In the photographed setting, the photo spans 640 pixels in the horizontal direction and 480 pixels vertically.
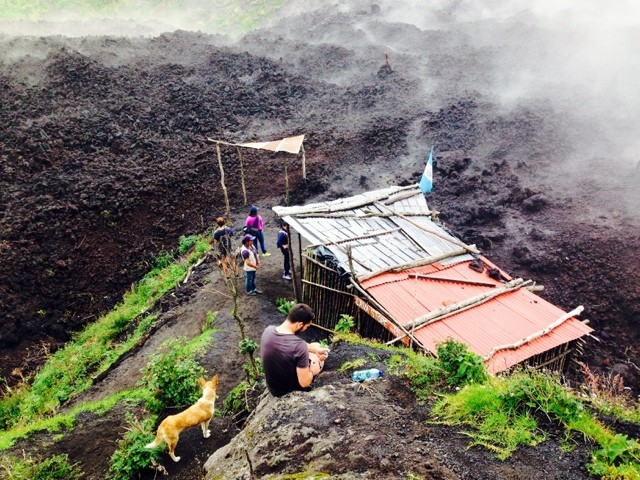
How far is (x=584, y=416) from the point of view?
4.20 metres

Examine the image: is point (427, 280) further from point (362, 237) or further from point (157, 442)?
point (157, 442)

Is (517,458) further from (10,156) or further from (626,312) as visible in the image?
(10,156)

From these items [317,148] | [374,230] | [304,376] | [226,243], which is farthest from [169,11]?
[304,376]

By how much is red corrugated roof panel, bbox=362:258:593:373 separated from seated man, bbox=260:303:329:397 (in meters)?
2.37

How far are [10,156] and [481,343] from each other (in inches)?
539

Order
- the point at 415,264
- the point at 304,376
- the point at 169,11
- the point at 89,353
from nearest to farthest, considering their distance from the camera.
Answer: the point at 304,376 → the point at 415,264 → the point at 89,353 → the point at 169,11

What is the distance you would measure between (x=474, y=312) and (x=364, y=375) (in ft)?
9.35

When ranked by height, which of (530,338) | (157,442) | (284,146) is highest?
(284,146)

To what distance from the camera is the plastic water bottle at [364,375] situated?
16.9ft

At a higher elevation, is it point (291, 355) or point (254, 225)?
point (291, 355)

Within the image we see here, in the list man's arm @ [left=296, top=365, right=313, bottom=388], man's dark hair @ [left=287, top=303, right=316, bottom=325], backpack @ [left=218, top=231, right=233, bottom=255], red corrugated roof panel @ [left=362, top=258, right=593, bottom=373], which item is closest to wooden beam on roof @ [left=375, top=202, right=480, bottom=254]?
red corrugated roof panel @ [left=362, top=258, right=593, bottom=373]

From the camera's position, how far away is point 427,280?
A: 7918mm

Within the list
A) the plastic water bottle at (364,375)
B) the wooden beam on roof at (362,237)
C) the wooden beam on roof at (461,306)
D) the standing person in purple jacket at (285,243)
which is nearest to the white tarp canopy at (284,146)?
the standing person in purple jacket at (285,243)

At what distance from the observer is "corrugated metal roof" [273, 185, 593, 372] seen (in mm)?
6785
